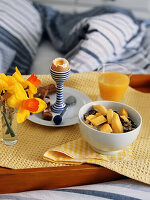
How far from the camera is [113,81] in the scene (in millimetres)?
1081

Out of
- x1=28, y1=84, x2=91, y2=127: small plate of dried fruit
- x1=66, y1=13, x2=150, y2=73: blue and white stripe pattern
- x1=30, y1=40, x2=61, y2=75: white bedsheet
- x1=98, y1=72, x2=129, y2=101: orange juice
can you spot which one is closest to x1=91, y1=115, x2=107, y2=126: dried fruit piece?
x1=28, y1=84, x2=91, y2=127: small plate of dried fruit

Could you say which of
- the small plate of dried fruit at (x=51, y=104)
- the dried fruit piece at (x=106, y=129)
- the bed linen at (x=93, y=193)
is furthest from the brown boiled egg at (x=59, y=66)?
the bed linen at (x=93, y=193)

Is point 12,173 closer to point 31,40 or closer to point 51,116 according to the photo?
point 51,116

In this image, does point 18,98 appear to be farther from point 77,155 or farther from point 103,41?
point 103,41

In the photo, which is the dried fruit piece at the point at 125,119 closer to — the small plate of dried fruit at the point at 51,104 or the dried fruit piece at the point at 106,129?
the dried fruit piece at the point at 106,129

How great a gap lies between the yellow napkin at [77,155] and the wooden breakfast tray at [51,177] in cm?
2

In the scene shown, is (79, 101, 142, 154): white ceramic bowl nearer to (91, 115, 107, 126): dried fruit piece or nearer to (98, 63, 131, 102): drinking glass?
(91, 115, 107, 126): dried fruit piece

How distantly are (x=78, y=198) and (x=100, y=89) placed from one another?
0.46 meters

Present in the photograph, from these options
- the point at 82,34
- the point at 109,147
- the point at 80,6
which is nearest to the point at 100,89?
the point at 109,147

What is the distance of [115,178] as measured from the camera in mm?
759

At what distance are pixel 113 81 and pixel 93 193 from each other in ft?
1.61

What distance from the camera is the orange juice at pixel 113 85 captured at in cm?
102

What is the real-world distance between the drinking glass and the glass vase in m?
0.39

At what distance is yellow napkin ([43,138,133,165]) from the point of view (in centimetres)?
74
